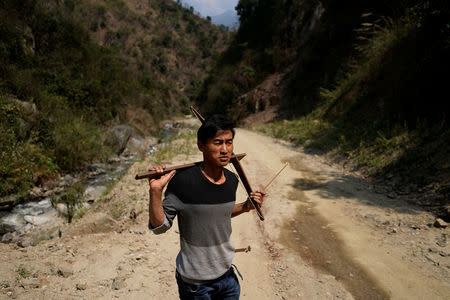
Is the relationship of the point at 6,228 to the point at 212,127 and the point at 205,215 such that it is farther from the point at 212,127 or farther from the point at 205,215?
the point at 212,127

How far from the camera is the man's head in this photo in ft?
5.91

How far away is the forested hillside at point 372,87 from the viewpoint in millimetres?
7648

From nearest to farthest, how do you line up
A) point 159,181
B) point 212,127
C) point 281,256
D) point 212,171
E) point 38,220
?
point 159,181
point 212,127
point 212,171
point 281,256
point 38,220

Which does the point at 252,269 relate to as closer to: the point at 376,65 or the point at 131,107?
the point at 376,65

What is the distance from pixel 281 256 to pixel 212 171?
9.99 feet

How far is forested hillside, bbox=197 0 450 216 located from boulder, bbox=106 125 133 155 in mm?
10002

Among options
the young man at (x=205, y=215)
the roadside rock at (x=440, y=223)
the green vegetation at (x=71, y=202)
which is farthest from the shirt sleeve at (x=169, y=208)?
the green vegetation at (x=71, y=202)

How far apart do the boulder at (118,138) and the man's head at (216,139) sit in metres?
14.6

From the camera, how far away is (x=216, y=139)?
1.81m

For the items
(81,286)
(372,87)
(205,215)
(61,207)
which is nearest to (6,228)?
(61,207)

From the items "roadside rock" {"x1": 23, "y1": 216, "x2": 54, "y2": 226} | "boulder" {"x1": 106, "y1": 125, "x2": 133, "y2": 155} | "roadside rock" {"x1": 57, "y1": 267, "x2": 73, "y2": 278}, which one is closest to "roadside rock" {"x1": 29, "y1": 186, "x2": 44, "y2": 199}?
"roadside rock" {"x1": 23, "y1": 216, "x2": 54, "y2": 226}

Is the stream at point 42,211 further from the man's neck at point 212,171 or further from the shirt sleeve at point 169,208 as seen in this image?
the man's neck at point 212,171

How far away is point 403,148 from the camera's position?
324 inches

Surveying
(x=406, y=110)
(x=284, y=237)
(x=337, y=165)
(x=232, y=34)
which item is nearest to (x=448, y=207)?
(x=284, y=237)
